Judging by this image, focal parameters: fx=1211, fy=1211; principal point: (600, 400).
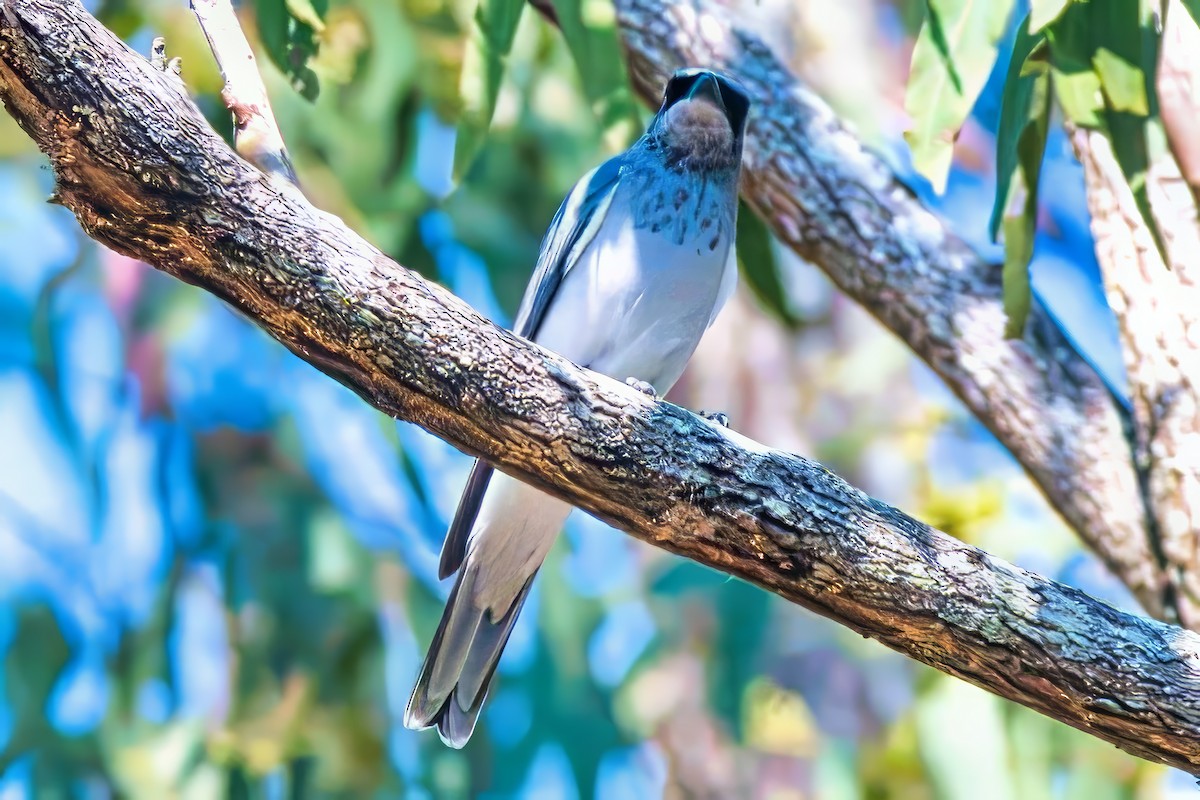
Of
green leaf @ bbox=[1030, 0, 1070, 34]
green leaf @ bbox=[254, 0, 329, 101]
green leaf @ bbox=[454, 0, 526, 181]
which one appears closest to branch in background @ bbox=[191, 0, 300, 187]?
green leaf @ bbox=[254, 0, 329, 101]

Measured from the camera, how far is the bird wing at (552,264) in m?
2.41

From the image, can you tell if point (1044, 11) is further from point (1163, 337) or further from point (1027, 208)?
point (1163, 337)

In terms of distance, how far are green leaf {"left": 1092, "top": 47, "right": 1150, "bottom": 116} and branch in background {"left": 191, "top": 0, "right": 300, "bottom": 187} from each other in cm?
144

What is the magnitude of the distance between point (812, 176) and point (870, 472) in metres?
2.34

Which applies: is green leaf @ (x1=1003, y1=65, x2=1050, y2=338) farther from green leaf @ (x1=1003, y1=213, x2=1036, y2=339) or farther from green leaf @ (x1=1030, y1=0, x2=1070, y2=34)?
green leaf @ (x1=1030, y1=0, x2=1070, y2=34)

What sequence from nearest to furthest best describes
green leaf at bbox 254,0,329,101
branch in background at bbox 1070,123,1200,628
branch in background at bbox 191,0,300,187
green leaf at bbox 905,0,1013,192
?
branch in background at bbox 191,0,300,187 → green leaf at bbox 905,0,1013,192 → green leaf at bbox 254,0,329,101 → branch in background at bbox 1070,123,1200,628

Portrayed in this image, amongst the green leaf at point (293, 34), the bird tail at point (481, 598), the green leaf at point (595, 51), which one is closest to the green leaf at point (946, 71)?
the green leaf at point (595, 51)

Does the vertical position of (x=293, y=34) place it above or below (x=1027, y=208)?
below

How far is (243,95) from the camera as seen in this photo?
5.61 ft

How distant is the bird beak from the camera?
244 cm

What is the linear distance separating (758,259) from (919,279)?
41 centimetres

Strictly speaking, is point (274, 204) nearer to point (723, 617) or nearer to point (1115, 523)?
point (1115, 523)

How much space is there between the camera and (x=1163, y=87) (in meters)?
2.44

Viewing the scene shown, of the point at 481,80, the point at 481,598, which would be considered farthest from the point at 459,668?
the point at 481,80
